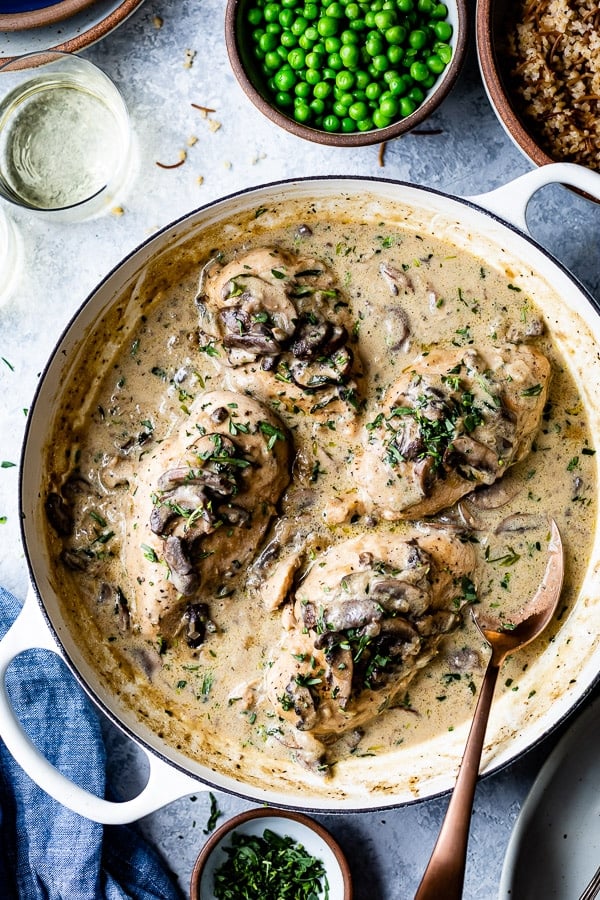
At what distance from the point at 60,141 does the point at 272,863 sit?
139 inches

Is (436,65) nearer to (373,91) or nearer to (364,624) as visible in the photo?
(373,91)

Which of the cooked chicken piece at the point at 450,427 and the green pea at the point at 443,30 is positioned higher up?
the green pea at the point at 443,30

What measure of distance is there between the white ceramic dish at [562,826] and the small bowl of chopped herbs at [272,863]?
31.4 inches

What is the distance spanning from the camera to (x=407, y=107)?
13.4ft

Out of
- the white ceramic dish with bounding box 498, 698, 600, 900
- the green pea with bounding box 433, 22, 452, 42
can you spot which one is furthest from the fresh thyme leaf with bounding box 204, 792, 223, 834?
the green pea with bounding box 433, 22, 452, 42

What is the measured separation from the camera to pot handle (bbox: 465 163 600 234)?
3625 mm

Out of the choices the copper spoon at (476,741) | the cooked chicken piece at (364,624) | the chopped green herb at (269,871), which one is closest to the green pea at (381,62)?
the cooked chicken piece at (364,624)

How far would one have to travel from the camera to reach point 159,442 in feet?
13.4

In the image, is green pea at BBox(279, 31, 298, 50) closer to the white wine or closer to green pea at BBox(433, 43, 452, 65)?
green pea at BBox(433, 43, 452, 65)

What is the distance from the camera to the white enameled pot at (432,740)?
375 centimetres

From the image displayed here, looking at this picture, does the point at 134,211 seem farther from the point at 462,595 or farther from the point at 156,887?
the point at 156,887

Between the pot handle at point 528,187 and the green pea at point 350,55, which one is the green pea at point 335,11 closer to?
the green pea at point 350,55

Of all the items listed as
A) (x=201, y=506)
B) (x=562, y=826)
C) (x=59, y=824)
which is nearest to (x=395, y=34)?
(x=201, y=506)

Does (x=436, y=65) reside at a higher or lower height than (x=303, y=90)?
higher
